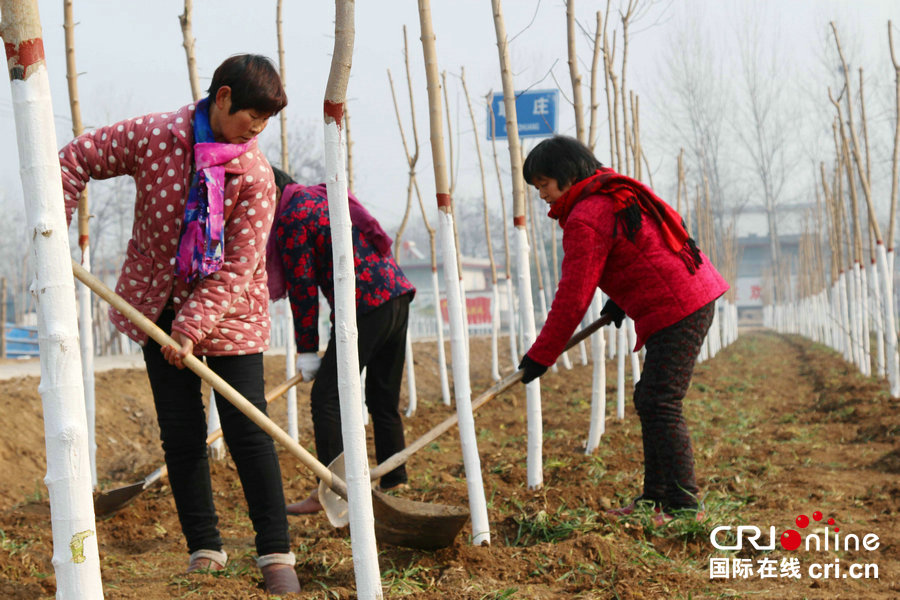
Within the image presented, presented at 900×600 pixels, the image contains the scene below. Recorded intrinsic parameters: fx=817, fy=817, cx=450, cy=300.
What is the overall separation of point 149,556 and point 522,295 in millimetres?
1758

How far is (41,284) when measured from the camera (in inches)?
56.6

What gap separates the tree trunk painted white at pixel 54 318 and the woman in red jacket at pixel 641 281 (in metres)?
1.76

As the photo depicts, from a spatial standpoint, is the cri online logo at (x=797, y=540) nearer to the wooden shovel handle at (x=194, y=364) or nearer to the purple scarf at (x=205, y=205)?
the wooden shovel handle at (x=194, y=364)

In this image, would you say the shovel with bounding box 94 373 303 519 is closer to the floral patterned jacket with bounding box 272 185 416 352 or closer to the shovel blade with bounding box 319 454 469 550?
the floral patterned jacket with bounding box 272 185 416 352

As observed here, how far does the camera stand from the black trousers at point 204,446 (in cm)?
243

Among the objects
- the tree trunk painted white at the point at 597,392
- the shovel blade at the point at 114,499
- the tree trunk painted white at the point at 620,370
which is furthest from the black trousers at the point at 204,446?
the tree trunk painted white at the point at 620,370

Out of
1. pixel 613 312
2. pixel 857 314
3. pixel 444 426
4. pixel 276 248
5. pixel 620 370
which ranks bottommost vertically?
pixel 857 314

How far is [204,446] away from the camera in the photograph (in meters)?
2.62

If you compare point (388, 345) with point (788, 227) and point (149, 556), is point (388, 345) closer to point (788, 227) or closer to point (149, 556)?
point (149, 556)

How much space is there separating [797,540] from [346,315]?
1.92m

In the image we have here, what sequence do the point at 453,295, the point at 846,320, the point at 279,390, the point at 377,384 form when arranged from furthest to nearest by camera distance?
the point at 846,320
the point at 377,384
the point at 279,390
the point at 453,295

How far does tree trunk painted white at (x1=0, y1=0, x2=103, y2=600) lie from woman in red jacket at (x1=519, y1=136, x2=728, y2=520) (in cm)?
176

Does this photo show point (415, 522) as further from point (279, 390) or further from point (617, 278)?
point (617, 278)

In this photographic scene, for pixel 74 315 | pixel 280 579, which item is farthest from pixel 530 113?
pixel 74 315
